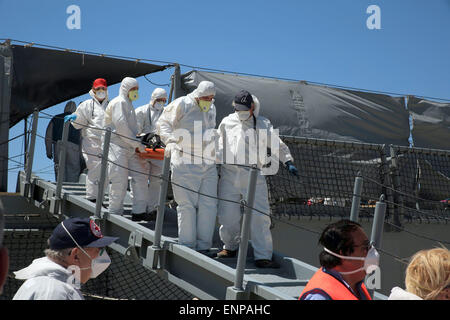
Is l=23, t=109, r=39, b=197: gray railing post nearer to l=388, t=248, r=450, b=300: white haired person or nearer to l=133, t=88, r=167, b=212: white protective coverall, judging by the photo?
l=133, t=88, r=167, b=212: white protective coverall

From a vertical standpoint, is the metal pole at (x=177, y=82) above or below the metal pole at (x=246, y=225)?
above

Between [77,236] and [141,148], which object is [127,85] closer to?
[141,148]

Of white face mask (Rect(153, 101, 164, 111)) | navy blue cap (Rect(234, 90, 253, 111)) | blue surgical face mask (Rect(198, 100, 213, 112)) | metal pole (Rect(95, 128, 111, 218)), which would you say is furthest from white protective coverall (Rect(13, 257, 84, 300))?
white face mask (Rect(153, 101, 164, 111))

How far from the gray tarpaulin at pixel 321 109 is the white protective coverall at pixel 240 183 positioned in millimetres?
4130

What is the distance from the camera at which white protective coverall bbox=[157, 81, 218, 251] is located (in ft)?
17.7

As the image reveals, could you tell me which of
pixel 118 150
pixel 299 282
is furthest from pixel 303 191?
pixel 299 282

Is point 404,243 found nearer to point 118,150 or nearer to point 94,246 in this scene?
point 118,150

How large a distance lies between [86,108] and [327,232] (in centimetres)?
535

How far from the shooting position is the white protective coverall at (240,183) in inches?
212

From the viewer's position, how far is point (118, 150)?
262 inches

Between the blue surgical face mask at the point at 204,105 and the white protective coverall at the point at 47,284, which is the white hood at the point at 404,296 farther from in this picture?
the blue surgical face mask at the point at 204,105

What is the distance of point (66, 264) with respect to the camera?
8.64 ft

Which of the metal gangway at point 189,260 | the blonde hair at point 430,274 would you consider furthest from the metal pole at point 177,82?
the blonde hair at point 430,274

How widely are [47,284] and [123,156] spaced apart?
4.48m
